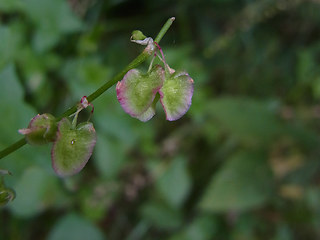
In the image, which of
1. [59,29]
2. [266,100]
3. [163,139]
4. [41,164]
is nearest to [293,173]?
[266,100]

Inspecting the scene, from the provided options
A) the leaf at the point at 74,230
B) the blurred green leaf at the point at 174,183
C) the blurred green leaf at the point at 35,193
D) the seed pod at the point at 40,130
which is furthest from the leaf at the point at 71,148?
the blurred green leaf at the point at 174,183

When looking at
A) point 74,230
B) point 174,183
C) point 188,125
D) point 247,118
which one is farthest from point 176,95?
point 247,118

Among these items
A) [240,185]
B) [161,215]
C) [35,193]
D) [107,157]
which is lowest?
[240,185]

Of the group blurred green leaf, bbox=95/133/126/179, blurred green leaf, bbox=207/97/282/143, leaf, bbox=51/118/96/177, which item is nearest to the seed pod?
leaf, bbox=51/118/96/177

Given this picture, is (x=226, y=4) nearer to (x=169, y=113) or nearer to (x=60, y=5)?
(x=60, y=5)

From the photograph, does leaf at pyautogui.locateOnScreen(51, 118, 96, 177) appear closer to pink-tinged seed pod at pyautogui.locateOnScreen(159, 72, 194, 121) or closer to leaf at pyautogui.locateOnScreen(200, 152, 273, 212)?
pink-tinged seed pod at pyautogui.locateOnScreen(159, 72, 194, 121)

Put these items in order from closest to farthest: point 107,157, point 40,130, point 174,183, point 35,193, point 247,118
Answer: point 40,130, point 35,193, point 107,157, point 174,183, point 247,118

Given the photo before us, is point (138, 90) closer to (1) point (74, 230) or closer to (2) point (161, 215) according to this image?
(1) point (74, 230)
